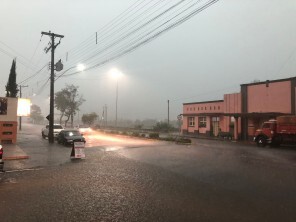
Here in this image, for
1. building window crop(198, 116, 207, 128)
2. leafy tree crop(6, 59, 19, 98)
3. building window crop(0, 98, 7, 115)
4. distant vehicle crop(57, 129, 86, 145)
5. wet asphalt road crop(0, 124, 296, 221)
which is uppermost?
leafy tree crop(6, 59, 19, 98)

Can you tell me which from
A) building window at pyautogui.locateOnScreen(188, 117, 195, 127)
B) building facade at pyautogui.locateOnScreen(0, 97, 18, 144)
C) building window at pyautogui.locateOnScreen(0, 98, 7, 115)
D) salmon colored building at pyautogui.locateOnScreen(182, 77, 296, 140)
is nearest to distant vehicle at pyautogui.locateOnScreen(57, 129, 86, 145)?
building facade at pyautogui.locateOnScreen(0, 97, 18, 144)

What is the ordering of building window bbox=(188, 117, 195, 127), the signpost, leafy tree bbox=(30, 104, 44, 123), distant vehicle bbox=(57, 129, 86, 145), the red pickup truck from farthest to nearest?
1. leafy tree bbox=(30, 104, 44, 123)
2. building window bbox=(188, 117, 195, 127)
3. distant vehicle bbox=(57, 129, 86, 145)
4. the red pickup truck
5. the signpost

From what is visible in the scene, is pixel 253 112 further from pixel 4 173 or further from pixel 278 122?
pixel 4 173

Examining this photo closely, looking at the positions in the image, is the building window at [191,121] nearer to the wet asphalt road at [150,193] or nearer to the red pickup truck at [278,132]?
the red pickup truck at [278,132]

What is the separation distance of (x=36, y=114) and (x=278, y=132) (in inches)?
7042

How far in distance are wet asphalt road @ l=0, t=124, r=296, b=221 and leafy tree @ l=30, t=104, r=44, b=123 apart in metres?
179

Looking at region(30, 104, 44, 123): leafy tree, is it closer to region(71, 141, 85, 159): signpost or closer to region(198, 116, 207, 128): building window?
region(198, 116, 207, 128): building window

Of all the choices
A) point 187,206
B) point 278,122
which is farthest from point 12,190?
point 278,122

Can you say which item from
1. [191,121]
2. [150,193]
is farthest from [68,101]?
[150,193]

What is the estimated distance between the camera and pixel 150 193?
373 inches

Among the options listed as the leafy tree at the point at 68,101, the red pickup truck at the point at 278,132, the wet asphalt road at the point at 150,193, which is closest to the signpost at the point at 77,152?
→ the wet asphalt road at the point at 150,193

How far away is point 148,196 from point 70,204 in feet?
7.24

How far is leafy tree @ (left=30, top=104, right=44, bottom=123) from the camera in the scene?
18576 cm

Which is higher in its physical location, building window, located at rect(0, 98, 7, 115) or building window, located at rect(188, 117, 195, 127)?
building window, located at rect(0, 98, 7, 115)
